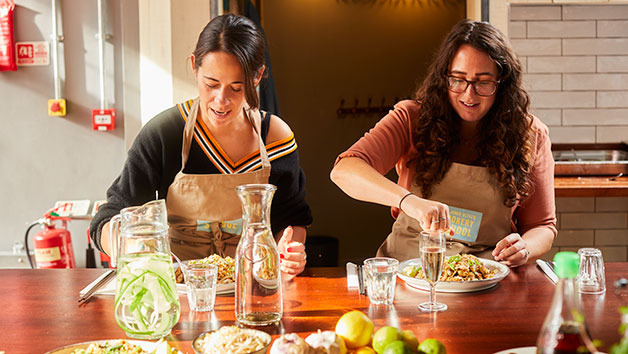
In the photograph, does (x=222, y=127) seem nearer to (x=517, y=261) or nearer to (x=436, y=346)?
(x=517, y=261)

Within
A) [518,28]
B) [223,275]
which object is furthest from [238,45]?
[518,28]

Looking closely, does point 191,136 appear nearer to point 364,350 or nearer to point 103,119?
point 364,350

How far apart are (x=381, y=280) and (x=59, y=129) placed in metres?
2.77

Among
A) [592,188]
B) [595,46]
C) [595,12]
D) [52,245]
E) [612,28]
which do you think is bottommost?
[52,245]

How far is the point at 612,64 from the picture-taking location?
4.29 m

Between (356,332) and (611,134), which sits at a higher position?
(611,134)

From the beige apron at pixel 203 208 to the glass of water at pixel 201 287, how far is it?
61cm

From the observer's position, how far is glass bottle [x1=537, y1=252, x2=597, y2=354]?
2.99 feet

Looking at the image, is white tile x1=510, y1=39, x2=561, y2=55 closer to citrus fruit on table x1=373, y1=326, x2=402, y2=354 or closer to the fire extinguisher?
the fire extinguisher

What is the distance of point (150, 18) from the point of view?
344 centimetres

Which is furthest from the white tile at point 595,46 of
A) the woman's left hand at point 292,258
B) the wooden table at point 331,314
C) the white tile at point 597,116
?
the woman's left hand at point 292,258

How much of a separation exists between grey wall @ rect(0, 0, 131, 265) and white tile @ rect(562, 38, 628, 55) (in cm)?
289

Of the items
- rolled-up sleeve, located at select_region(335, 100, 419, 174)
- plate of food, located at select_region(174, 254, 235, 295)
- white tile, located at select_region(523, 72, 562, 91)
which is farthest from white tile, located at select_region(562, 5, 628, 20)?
plate of food, located at select_region(174, 254, 235, 295)

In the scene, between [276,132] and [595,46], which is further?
[595,46]
